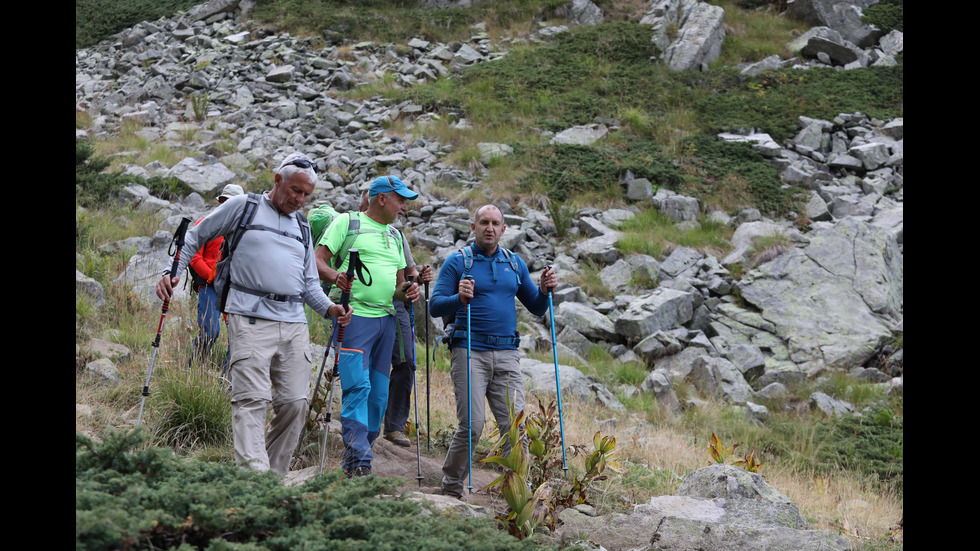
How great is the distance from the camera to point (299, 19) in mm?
25250

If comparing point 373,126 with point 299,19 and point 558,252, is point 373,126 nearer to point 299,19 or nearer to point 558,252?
point 558,252

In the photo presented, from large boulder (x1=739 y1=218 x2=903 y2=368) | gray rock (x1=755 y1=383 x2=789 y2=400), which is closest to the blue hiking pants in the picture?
gray rock (x1=755 y1=383 x2=789 y2=400)

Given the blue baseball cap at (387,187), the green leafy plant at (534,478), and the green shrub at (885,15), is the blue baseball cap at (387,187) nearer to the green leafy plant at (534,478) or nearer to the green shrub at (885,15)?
the green leafy plant at (534,478)

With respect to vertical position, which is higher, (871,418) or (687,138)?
(687,138)

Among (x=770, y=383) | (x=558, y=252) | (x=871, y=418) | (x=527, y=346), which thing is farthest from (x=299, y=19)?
(x=871, y=418)

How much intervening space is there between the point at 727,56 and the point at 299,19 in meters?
14.1

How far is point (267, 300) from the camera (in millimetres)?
4637

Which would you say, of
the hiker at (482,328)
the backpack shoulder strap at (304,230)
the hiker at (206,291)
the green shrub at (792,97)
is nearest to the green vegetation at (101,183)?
the hiker at (206,291)

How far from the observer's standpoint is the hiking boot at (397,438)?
6977 millimetres

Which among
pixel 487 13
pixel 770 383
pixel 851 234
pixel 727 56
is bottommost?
pixel 770 383

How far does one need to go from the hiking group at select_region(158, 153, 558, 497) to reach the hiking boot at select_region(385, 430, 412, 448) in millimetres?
30

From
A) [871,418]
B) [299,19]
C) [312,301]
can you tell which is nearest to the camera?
[312,301]

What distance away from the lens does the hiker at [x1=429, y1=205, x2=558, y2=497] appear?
18.1ft

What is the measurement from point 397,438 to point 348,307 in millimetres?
2332
